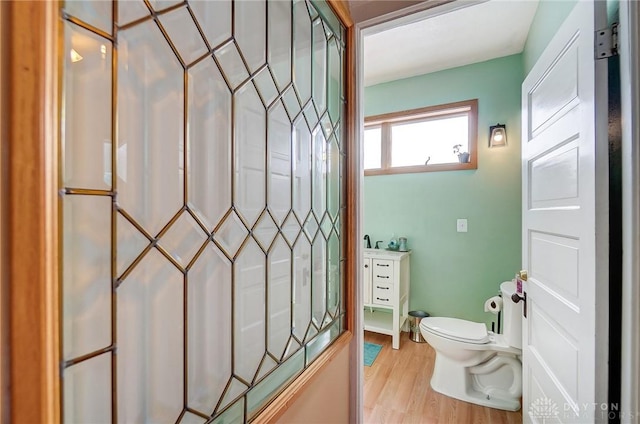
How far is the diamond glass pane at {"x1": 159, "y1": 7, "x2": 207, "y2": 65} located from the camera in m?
0.56

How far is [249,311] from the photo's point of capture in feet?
2.42

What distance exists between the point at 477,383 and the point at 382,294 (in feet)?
3.07

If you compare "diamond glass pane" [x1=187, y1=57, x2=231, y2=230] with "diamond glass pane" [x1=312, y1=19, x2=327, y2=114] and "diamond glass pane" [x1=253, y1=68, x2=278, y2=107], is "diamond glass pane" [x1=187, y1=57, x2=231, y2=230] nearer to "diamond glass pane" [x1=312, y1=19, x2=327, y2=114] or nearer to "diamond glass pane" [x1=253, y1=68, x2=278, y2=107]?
"diamond glass pane" [x1=253, y1=68, x2=278, y2=107]

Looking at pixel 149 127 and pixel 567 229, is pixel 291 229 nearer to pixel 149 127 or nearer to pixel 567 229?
pixel 149 127

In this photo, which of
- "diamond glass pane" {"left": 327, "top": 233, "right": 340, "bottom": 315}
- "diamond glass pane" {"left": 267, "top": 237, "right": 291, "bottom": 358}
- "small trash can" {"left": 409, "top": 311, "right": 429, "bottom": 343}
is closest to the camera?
"diamond glass pane" {"left": 267, "top": 237, "right": 291, "bottom": 358}

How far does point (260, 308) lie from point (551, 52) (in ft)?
5.41

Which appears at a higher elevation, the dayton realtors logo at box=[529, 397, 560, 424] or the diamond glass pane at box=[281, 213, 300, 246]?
the diamond glass pane at box=[281, 213, 300, 246]

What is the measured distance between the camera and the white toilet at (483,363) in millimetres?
1896

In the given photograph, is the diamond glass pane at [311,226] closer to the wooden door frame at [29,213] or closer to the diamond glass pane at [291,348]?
the diamond glass pane at [291,348]

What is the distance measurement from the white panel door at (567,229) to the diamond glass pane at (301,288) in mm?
939

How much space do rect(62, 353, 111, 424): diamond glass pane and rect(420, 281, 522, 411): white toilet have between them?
2047mm

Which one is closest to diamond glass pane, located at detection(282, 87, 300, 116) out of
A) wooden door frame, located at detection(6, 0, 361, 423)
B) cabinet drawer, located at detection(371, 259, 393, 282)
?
wooden door frame, located at detection(6, 0, 361, 423)

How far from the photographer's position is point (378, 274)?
266 cm

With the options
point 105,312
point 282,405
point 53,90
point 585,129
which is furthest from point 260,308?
point 585,129
